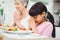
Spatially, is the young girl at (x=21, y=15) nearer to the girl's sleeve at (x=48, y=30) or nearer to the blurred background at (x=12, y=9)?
the blurred background at (x=12, y=9)

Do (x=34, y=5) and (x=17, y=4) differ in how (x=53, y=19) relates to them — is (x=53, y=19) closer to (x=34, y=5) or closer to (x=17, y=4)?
(x=34, y=5)

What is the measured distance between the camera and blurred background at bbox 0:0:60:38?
2.32m

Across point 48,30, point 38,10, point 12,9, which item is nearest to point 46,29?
point 48,30

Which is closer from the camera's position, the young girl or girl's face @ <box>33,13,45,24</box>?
girl's face @ <box>33,13,45,24</box>

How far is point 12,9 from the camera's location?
255 cm

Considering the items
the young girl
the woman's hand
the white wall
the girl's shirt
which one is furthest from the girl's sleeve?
the white wall

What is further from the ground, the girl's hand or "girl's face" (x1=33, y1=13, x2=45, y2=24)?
"girl's face" (x1=33, y1=13, x2=45, y2=24)

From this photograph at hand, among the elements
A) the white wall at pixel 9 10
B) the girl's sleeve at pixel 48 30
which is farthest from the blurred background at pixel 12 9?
the girl's sleeve at pixel 48 30

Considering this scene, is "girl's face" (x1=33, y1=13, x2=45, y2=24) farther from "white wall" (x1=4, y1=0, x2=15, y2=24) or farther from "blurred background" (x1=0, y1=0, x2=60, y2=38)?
"white wall" (x1=4, y1=0, x2=15, y2=24)

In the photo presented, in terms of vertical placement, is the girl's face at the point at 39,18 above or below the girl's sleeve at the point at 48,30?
above

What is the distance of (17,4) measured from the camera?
2.53 m

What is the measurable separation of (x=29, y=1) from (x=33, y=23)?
0.33m

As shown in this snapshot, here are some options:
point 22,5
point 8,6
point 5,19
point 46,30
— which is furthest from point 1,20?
point 46,30

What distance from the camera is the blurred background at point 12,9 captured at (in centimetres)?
232
